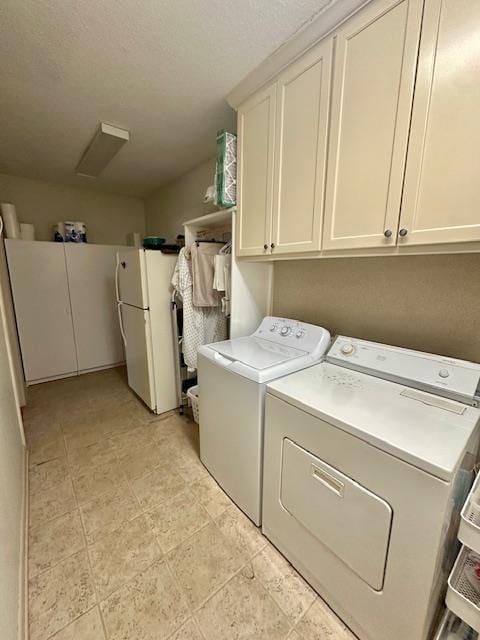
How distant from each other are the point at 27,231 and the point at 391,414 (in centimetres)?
388

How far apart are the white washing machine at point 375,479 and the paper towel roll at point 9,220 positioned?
10.9 feet

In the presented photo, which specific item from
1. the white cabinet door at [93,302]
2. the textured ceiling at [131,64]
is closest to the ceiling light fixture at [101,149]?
the textured ceiling at [131,64]

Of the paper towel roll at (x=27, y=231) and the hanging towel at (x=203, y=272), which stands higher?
the paper towel roll at (x=27, y=231)

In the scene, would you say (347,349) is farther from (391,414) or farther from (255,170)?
(255,170)

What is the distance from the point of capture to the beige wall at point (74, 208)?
311 cm

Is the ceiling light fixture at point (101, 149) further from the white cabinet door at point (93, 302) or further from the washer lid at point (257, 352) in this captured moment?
the washer lid at point (257, 352)

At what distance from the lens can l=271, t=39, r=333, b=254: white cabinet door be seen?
1240 mm

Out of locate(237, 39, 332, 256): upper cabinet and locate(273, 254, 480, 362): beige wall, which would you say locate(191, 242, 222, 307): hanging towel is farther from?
locate(273, 254, 480, 362): beige wall

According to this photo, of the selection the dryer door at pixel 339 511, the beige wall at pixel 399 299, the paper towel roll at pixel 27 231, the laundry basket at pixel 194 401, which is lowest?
the laundry basket at pixel 194 401

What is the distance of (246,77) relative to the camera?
150cm

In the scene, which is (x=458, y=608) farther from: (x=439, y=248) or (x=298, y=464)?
(x=439, y=248)

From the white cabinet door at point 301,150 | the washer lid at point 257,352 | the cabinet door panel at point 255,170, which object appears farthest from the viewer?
the cabinet door panel at point 255,170

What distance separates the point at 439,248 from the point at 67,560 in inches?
84.5

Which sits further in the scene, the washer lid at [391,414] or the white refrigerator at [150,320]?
the white refrigerator at [150,320]
